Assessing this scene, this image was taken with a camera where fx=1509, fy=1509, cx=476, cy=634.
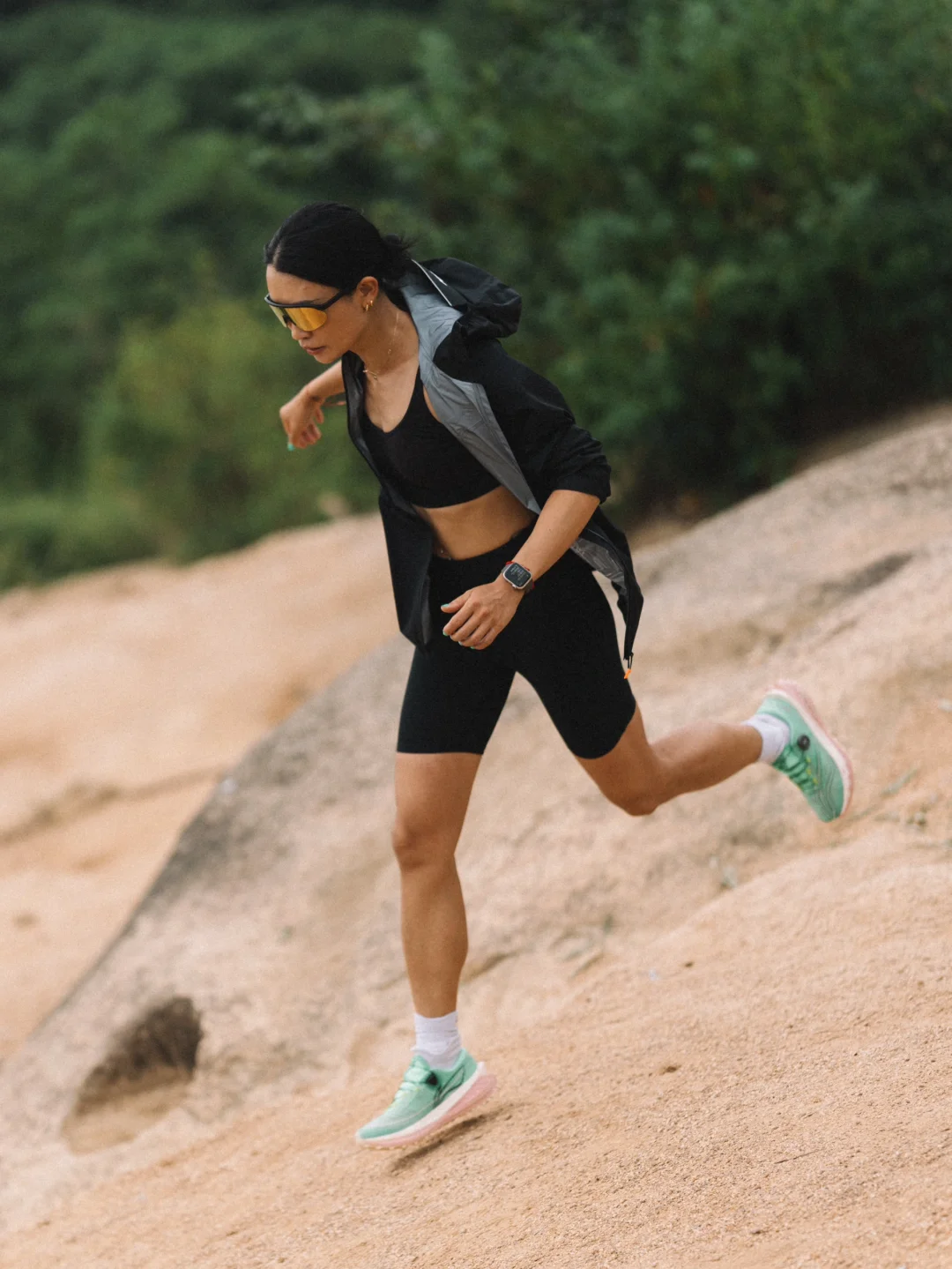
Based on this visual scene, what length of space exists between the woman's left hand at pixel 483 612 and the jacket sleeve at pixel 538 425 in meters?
0.24

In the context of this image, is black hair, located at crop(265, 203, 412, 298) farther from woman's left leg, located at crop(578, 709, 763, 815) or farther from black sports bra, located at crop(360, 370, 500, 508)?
woman's left leg, located at crop(578, 709, 763, 815)

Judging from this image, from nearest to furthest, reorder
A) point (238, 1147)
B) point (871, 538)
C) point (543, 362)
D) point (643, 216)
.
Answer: point (238, 1147), point (871, 538), point (643, 216), point (543, 362)

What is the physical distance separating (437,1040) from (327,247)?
1.59m

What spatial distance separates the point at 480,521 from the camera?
9.70ft

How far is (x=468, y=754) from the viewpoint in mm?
3016

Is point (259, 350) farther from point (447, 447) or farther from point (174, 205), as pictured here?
point (174, 205)

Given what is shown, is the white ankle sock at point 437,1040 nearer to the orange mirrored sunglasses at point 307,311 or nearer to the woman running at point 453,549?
the woman running at point 453,549

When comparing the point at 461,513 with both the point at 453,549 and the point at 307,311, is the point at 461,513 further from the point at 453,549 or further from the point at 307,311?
the point at 307,311

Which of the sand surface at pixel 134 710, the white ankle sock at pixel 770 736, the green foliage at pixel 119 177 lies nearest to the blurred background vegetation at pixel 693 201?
the sand surface at pixel 134 710

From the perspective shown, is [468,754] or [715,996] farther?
[715,996]

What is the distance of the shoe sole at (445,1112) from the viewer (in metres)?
3.03

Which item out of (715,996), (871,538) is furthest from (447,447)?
(871,538)

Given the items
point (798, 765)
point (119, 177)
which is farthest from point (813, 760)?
point (119, 177)

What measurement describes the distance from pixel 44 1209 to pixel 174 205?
2847cm
